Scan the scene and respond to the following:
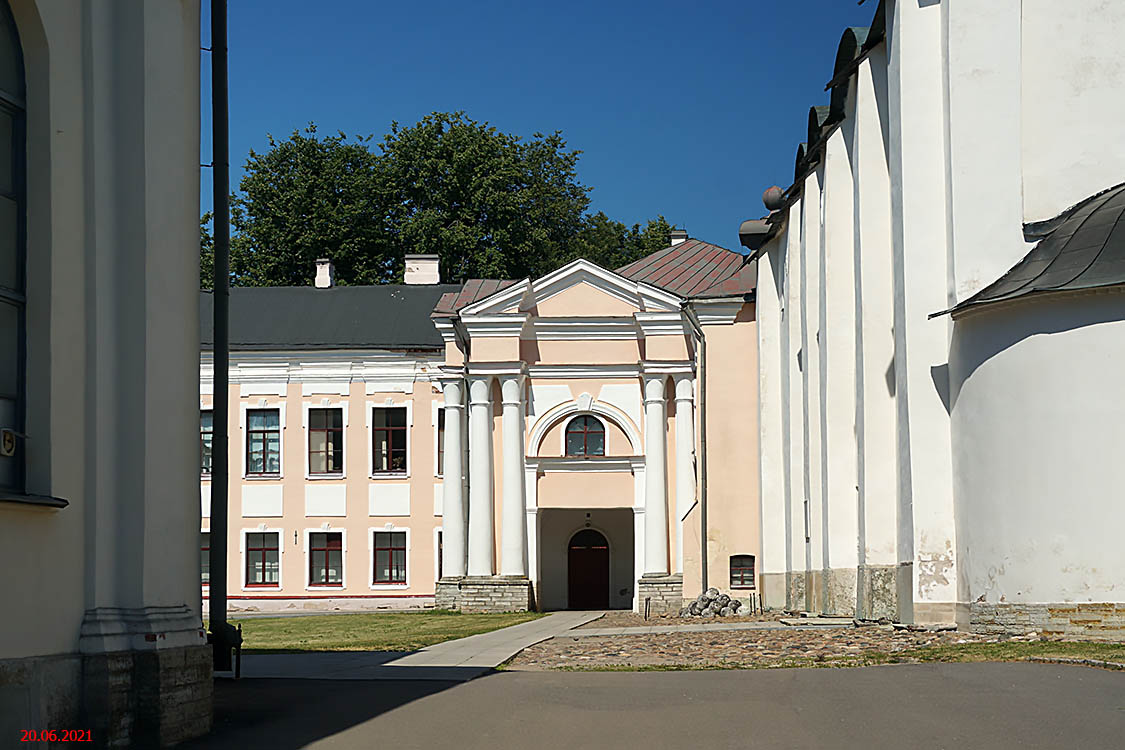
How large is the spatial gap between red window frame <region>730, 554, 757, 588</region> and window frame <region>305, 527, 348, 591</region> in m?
17.6

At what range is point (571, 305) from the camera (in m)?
45.3

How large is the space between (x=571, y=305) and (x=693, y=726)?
1373 inches

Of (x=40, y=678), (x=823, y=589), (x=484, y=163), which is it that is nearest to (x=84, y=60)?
(x=40, y=678)

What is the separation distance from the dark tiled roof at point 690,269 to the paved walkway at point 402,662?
2072 centimetres

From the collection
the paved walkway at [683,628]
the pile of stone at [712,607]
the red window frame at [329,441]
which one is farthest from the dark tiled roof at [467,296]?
the paved walkway at [683,628]

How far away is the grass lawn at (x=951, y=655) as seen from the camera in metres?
14.9

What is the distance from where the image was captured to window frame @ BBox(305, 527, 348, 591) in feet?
164

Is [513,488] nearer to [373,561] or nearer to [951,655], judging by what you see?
[373,561]

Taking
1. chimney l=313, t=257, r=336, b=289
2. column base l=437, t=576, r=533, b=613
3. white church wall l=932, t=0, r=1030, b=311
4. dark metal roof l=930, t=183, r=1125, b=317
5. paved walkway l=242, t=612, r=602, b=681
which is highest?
chimney l=313, t=257, r=336, b=289

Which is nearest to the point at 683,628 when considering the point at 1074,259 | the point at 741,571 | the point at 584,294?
the point at 741,571

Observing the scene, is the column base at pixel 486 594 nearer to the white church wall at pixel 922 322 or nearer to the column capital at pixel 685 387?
the column capital at pixel 685 387

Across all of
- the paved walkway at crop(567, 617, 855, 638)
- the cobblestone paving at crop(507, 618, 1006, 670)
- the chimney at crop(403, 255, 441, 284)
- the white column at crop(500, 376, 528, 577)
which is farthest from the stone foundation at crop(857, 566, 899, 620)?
the chimney at crop(403, 255, 441, 284)

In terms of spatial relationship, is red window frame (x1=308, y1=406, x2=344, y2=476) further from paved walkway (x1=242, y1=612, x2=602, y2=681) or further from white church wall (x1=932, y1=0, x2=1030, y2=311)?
white church wall (x1=932, y1=0, x2=1030, y2=311)

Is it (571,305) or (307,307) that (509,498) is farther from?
(307,307)
